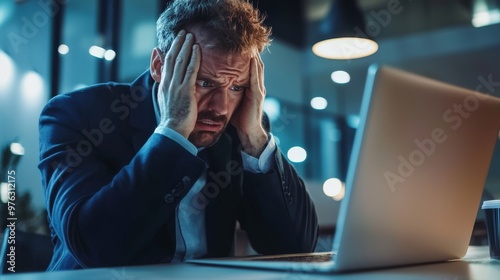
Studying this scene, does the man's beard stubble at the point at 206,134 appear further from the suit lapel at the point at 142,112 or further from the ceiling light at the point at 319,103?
the ceiling light at the point at 319,103

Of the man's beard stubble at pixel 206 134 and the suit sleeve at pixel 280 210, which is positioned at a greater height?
the man's beard stubble at pixel 206 134

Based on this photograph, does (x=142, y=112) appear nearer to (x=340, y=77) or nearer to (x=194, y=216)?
(x=194, y=216)

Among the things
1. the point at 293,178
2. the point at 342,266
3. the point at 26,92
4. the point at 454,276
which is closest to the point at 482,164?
the point at 454,276

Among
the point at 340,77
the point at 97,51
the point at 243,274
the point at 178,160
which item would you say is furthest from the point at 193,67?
the point at 340,77

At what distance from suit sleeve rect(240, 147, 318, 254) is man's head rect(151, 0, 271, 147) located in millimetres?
179

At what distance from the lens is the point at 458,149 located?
839 mm

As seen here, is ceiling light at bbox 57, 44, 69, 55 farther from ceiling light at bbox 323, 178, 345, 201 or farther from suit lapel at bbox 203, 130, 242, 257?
ceiling light at bbox 323, 178, 345, 201

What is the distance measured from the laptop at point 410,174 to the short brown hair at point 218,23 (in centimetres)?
63

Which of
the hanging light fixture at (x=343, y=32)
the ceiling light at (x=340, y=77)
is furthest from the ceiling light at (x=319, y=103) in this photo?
the hanging light fixture at (x=343, y=32)

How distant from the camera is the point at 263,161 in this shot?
1324mm

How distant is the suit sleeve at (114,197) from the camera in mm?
1008

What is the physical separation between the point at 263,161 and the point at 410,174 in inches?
24.0

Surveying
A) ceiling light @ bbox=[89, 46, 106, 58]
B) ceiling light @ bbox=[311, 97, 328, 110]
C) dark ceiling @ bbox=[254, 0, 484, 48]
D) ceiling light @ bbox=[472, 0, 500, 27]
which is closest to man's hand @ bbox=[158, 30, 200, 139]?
ceiling light @ bbox=[89, 46, 106, 58]

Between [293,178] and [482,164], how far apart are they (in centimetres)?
54
